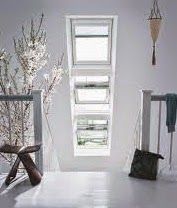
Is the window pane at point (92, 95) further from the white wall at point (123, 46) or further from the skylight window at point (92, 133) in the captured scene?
the white wall at point (123, 46)

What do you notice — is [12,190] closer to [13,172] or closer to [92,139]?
[13,172]

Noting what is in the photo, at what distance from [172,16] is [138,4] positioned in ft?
1.44

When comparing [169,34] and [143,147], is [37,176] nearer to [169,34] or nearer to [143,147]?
[143,147]

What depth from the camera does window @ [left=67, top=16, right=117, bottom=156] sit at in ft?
15.4

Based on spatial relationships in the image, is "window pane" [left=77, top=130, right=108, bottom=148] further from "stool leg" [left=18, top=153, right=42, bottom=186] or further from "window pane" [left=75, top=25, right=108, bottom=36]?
"stool leg" [left=18, top=153, right=42, bottom=186]

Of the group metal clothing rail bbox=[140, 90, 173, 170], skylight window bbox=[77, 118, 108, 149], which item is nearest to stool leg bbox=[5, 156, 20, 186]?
metal clothing rail bbox=[140, 90, 173, 170]

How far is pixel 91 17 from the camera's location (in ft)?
14.1

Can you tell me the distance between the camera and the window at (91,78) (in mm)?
4703

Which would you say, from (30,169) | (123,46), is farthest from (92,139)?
(30,169)

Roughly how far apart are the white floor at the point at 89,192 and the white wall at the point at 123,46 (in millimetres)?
1637

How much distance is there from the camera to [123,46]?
4453mm

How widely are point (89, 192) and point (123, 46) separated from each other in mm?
2052

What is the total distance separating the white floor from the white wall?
1637 mm

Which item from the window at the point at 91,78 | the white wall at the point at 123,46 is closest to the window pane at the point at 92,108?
the window at the point at 91,78
